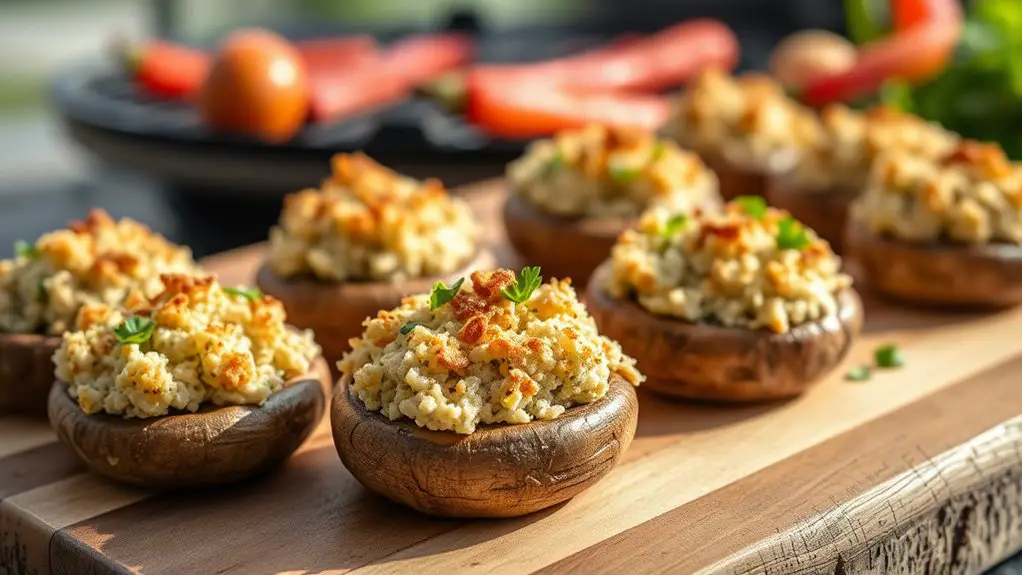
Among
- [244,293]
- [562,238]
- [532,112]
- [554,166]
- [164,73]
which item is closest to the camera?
[244,293]

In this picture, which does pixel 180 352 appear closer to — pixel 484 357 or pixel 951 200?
pixel 484 357

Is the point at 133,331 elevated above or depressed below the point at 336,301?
above

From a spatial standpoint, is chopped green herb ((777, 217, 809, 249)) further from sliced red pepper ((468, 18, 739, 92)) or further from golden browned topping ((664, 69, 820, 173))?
sliced red pepper ((468, 18, 739, 92))

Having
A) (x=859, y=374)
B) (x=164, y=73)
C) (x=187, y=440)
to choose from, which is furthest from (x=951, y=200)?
(x=164, y=73)

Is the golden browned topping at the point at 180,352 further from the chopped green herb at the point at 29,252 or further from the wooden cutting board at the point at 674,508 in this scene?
the chopped green herb at the point at 29,252

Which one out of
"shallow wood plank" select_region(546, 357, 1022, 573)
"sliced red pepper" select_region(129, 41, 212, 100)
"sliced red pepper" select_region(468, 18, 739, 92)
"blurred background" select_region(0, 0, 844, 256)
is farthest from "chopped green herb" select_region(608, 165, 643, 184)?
"sliced red pepper" select_region(129, 41, 212, 100)

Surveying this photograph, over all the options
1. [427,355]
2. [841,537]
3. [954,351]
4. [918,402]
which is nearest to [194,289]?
[427,355]

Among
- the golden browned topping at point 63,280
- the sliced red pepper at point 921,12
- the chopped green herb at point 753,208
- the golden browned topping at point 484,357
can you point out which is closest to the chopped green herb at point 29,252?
the golden browned topping at point 63,280
